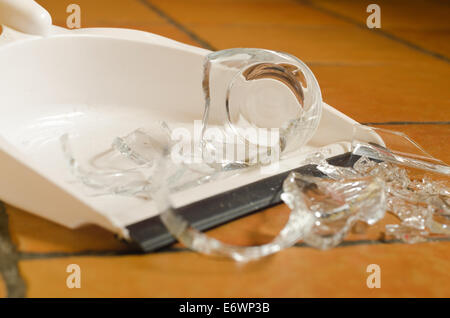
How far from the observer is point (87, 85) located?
719 millimetres

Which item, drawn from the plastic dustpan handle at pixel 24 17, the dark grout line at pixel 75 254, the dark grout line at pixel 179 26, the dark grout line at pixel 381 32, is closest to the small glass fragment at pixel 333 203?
the dark grout line at pixel 75 254

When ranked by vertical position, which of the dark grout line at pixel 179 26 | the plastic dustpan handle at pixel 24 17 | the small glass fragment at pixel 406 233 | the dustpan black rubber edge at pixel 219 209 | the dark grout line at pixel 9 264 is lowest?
the small glass fragment at pixel 406 233

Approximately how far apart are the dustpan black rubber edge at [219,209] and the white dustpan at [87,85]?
108mm

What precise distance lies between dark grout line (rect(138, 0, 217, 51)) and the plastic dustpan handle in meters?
0.44

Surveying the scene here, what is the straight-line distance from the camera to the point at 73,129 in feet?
2.20

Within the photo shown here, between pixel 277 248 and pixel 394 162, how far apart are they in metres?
0.22

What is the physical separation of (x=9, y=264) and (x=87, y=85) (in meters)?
0.32

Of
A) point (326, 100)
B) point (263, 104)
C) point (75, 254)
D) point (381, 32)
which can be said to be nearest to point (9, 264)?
point (75, 254)

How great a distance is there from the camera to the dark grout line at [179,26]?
1.12 metres

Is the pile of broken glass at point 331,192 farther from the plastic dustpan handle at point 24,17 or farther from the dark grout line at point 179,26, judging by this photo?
the dark grout line at point 179,26

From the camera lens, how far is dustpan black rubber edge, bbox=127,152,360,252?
451 mm

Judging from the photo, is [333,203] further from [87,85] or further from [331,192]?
[87,85]
